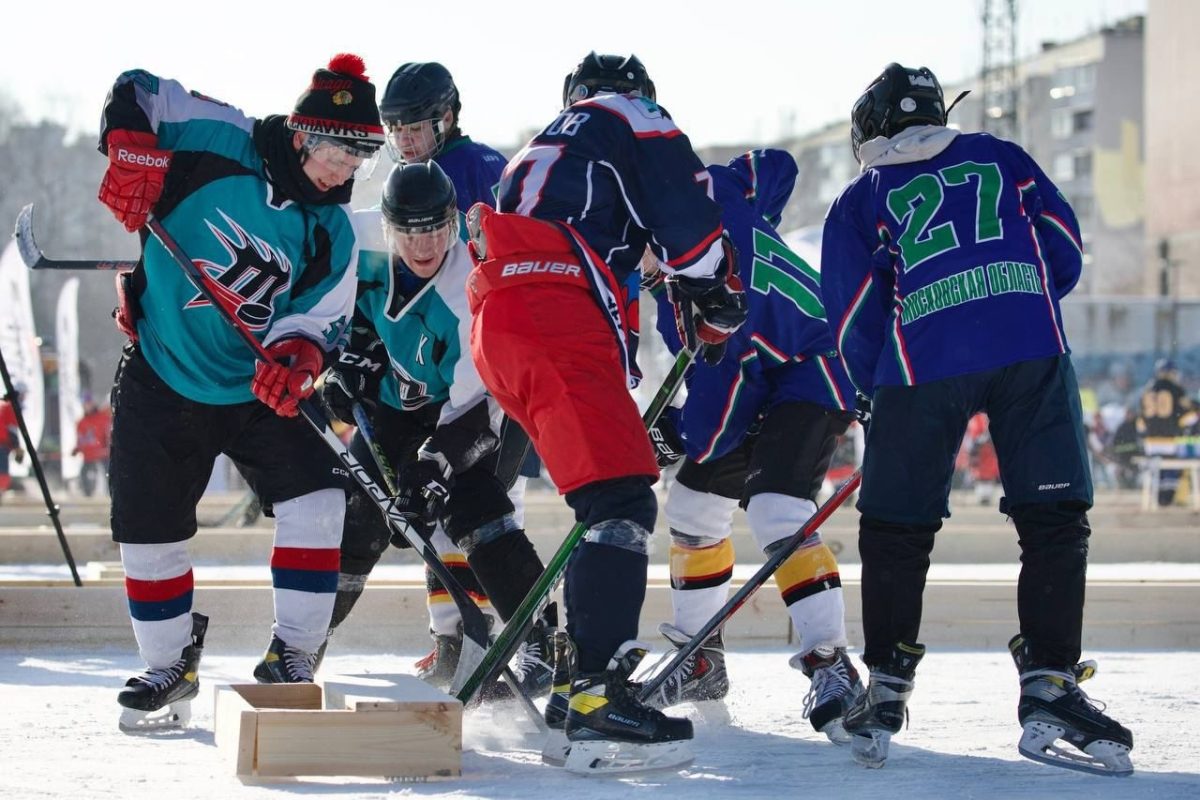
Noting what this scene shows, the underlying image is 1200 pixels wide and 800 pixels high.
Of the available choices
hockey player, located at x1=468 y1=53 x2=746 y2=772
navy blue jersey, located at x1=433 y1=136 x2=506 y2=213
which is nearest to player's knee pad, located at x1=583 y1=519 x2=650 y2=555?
hockey player, located at x1=468 y1=53 x2=746 y2=772

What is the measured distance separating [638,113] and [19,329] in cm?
853

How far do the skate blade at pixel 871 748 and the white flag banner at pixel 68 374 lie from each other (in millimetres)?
11712

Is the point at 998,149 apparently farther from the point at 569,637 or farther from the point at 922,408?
the point at 569,637

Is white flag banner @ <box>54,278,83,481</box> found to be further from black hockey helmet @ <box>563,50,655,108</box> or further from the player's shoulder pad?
the player's shoulder pad

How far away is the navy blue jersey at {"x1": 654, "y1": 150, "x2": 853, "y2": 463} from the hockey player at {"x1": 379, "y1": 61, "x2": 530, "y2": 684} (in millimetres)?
630

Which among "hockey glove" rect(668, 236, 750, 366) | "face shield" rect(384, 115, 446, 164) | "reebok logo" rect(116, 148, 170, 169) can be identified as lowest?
"hockey glove" rect(668, 236, 750, 366)

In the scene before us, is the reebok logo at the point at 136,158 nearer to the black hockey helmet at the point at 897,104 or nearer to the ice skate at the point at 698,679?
the black hockey helmet at the point at 897,104

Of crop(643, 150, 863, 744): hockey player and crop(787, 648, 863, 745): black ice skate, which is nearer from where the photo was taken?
crop(787, 648, 863, 745): black ice skate

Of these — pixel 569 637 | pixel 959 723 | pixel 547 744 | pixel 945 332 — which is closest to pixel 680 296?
pixel 945 332

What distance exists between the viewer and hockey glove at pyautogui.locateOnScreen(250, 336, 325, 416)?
3.72 m

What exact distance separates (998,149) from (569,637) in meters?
1.42

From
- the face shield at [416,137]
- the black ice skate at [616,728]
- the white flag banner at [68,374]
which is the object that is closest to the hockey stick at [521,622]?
the black ice skate at [616,728]

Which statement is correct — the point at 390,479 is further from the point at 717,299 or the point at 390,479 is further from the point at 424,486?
the point at 717,299

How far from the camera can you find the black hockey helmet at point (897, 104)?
3.50m
